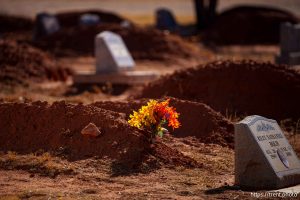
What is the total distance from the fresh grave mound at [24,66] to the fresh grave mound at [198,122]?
8265 mm

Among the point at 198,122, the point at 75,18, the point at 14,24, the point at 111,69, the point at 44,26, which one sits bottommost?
the point at 14,24

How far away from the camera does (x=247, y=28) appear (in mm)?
35938

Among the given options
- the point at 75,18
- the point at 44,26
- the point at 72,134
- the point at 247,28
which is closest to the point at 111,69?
the point at 72,134

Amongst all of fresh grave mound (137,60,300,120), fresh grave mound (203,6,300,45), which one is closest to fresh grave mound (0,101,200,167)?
fresh grave mound (137,60,300,120)

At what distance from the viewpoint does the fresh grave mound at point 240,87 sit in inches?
620

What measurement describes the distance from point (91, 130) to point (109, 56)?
10175 mm

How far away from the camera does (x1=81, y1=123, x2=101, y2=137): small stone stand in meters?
11.0

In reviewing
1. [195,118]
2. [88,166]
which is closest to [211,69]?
[195,118]

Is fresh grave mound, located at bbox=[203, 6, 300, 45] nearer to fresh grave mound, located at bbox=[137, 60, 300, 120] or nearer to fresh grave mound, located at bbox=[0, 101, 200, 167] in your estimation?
fresh grave mound, located at bbox=[137, 60, 300, 120]

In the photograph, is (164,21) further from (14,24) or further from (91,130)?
(91,130)

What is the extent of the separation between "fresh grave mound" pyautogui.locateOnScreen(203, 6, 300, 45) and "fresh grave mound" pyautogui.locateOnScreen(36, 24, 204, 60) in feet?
21.0

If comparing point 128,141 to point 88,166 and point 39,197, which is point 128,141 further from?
point 39,197

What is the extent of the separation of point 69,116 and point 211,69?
18.1 feet

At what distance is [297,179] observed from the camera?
1016cm
